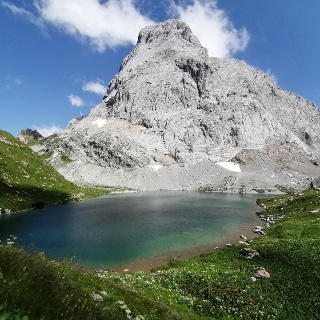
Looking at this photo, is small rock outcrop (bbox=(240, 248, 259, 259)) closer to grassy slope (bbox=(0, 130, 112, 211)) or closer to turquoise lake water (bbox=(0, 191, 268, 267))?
turquoise lake water (bbox=(0, 191, 268, 267))

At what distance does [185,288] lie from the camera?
1062 inches

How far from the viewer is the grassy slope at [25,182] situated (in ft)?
328

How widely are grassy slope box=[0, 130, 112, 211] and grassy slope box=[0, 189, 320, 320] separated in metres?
75.4

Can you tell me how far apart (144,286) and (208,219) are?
6272 cm

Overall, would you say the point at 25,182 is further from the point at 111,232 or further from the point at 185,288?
the point at 185,288

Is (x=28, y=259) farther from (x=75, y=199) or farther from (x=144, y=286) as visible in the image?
(x=75, y=199)

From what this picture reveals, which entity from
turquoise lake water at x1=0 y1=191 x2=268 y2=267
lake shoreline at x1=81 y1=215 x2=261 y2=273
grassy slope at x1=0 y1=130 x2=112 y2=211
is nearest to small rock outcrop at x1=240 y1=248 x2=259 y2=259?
lake shoreline at x1=81 y1=215 x2=261 y2=273

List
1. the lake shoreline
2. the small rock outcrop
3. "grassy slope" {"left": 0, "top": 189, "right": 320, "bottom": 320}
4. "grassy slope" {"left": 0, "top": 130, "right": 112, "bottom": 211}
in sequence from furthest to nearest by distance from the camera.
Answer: "grassy slope" {"left": 0, "top": 130, "right": 112, "bottom": 211} < the lake shoreline < the small rock outcrop < "grassy slope" {"left": 0, "top": 189, "right": 320, "bottom": 320}

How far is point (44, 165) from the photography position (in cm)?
14625

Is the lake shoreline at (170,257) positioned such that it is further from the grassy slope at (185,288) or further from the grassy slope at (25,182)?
the grassy slope at (25,182)

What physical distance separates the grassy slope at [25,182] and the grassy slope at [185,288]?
75411 millimetres

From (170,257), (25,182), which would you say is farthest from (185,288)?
(25,182)

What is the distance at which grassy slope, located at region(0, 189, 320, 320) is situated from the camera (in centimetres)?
741

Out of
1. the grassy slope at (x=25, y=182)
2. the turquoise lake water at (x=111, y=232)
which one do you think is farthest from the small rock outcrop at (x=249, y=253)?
the grassy slope at (x=25, y=182)
